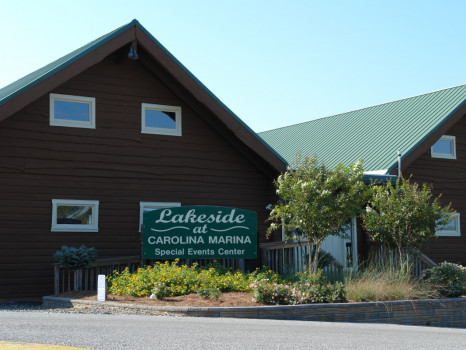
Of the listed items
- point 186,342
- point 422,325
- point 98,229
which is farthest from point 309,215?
point 186,342

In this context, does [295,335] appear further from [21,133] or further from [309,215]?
[21,133]

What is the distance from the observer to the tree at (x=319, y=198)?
14.4 metres

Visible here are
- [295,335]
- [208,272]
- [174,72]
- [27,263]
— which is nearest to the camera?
[295,335]

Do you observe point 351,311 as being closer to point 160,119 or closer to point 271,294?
point 271,294

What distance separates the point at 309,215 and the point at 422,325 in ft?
11.0

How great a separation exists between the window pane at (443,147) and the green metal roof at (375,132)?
970 millimetres

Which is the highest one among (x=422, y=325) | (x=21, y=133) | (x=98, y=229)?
(x=21, y=133)

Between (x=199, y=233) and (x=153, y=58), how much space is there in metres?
4.90

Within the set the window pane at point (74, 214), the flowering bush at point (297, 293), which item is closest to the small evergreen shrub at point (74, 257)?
the window pane at point (74, 214)

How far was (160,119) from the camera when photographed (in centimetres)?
1761

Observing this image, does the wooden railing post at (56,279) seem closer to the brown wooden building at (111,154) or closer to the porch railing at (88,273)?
the porch railing at (88,273)

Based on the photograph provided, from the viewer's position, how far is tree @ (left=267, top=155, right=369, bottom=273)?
47.1 feet

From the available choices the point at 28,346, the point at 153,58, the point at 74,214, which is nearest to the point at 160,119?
the point at 153,58

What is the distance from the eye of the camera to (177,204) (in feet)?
57.2
